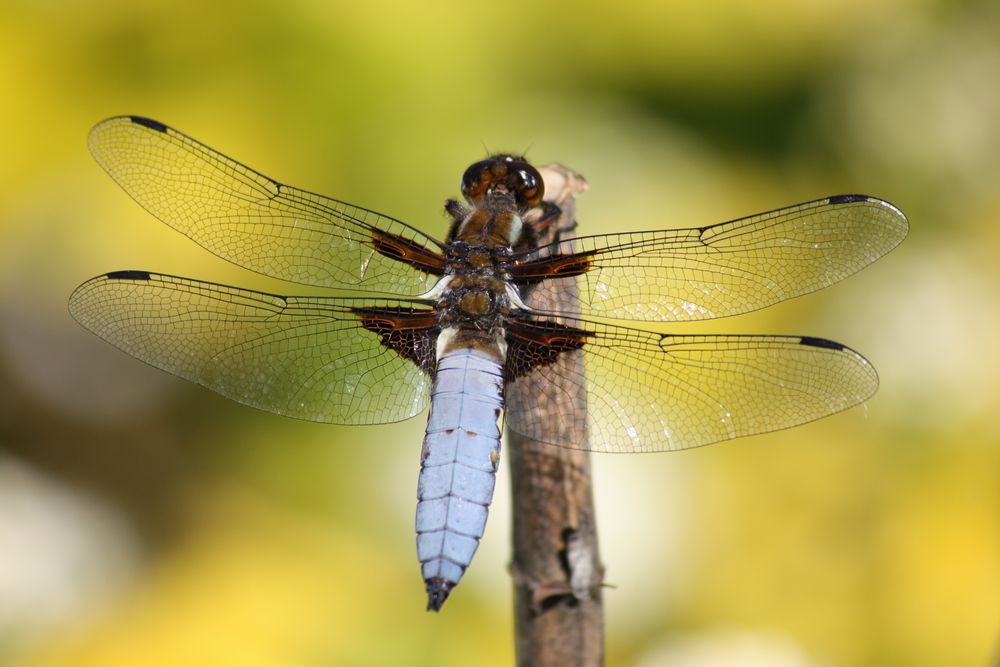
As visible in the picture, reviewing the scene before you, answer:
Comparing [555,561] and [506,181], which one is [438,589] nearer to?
[555,561]

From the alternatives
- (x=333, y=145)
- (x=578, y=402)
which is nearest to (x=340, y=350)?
(x=578, y=402)

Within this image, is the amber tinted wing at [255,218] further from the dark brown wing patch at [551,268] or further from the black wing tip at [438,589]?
the black wing tip at [438,589]

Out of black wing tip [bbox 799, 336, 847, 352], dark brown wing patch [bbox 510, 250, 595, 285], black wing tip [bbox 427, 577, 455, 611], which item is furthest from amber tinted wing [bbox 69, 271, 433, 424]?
black wing tip [bbox 799, 336, 847, 352]

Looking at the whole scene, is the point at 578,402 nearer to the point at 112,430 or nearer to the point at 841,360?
the point at 841,360

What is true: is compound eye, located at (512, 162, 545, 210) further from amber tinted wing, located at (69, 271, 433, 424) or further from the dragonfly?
amber tinted wing, located at (69, 271, 433, 424)

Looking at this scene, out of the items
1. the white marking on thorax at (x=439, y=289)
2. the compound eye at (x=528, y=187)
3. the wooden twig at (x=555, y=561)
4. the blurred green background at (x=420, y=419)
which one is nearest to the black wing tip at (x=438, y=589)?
the wooden twig at (x=555, y=561)

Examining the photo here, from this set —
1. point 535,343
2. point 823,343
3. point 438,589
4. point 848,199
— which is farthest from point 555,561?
point 848,199
